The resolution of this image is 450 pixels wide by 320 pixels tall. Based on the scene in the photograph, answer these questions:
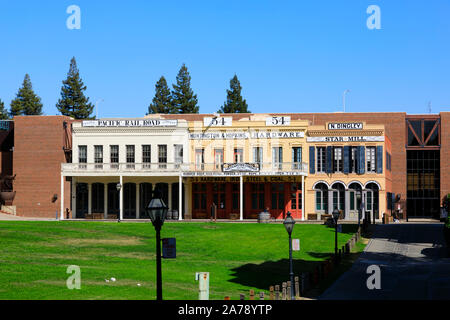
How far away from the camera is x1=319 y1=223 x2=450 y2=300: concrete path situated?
25.0m

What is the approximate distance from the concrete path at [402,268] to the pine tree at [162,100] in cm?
5956

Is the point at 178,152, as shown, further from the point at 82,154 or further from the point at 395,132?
the point at 395,132

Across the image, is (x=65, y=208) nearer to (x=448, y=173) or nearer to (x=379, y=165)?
(x=379, y=165)

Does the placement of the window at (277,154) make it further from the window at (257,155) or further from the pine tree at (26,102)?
the pine tree at (26,102)

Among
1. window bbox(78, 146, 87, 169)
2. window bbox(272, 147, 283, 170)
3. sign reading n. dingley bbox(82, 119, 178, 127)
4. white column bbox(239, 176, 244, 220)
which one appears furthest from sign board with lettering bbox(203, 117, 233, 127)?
window bbox(78, 146, 87, 169)

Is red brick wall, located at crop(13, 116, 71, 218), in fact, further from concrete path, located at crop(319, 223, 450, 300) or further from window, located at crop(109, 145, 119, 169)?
concrete path, located at crop(319, 223, 450, 300)

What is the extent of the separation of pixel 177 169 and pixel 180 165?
17.8 inches

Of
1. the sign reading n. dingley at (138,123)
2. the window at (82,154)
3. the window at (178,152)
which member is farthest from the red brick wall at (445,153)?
the window at (82,154)

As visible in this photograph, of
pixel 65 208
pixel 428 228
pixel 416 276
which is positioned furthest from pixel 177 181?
pixel 416 276

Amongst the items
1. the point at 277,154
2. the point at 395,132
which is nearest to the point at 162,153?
the point at 277,154

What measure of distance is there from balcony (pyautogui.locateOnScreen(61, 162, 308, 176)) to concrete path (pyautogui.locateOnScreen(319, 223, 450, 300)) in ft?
37.6

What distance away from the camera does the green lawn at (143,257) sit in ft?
74.2

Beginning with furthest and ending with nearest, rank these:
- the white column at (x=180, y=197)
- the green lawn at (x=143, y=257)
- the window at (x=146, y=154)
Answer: the window at (x=146, y=154)
the white column at (x=180, y=197)
the green lawn at (x=143, y=257)

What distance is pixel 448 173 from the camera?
69.4 meters
